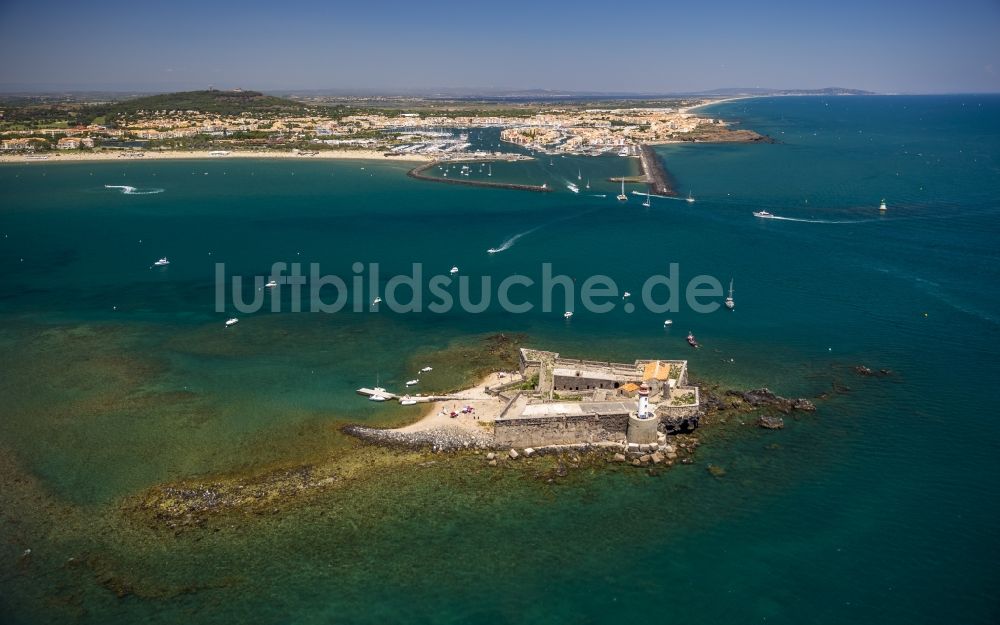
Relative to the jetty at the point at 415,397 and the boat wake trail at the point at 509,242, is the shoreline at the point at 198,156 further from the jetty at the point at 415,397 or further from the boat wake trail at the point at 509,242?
the jetty at the point at 415,397


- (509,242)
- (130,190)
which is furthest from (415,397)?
(130,190)

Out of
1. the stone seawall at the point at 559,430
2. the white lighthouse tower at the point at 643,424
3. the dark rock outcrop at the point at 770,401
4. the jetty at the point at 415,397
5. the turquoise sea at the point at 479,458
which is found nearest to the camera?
the turquoise sea at the point at 479,458

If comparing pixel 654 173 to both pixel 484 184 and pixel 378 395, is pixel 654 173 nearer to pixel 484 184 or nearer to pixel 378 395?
pixel 484 184

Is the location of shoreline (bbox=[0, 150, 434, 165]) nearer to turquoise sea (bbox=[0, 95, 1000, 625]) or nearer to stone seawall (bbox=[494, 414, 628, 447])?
turquoise sea (bbox=[0, 95, 1000, 625])

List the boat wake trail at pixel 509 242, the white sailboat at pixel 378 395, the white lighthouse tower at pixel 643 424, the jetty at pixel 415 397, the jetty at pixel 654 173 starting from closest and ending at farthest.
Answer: the white lighthouse tower at pixel 643 424 → the jetty at pixel 415 397 → the white sailboat at pixel 378 395 → the boat wake trail at pixel 509 242 → the jetty at pixel 654 173

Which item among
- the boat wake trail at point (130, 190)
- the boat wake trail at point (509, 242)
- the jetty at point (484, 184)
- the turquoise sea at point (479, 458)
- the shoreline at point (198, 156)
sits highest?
the shoreline at point (198, 156)

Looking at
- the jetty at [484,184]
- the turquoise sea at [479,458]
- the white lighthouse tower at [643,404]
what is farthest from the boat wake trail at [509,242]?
the white lighthouse tower at [643,404]

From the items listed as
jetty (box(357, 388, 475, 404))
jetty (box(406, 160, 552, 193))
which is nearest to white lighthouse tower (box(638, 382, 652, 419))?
jetty (box(357, 388, 475, 404))
